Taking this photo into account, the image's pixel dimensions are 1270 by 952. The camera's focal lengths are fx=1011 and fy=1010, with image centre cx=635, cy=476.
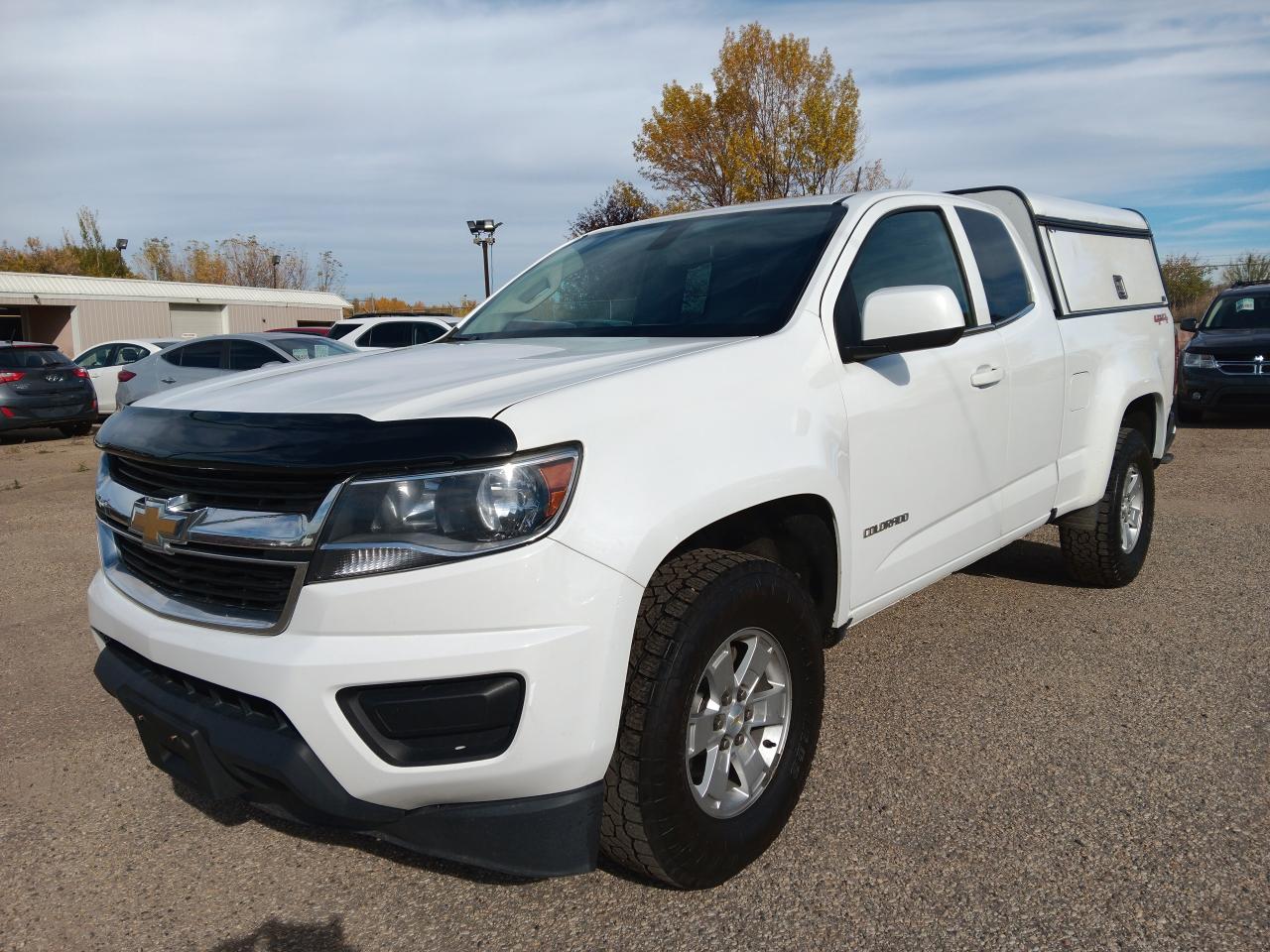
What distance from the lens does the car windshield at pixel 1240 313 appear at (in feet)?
40.3

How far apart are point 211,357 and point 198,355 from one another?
25 centimetres

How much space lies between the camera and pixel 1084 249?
15.6ft

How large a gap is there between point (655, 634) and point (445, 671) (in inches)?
18.7

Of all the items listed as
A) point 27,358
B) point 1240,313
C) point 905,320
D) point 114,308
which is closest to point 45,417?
point 27,358

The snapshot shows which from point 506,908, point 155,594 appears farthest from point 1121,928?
point 155,594

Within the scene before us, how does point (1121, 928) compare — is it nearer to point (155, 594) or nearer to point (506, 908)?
point (506, 908)

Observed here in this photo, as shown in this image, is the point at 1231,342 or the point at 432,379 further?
the point at 1231,342

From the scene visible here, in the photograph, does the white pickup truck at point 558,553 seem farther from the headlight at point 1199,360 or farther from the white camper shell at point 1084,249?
the headlight at point 1199,360

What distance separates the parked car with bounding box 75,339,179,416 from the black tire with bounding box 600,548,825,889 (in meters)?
16.6

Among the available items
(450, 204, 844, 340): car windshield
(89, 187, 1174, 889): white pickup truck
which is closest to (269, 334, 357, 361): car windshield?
(450, 204, 844, 340): car windshield

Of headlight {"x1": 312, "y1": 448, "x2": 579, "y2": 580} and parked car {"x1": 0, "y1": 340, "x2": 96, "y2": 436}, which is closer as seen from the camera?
headlight {"x1": 312, "y1": 448, "x2": 579, "y2": 580}

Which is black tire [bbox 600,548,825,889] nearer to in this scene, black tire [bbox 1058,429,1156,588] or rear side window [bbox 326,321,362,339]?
black tire [bbox 1058,429,1156,588]

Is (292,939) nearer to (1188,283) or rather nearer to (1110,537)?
(1110,537)

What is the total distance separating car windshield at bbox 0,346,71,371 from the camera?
44.9 feet
